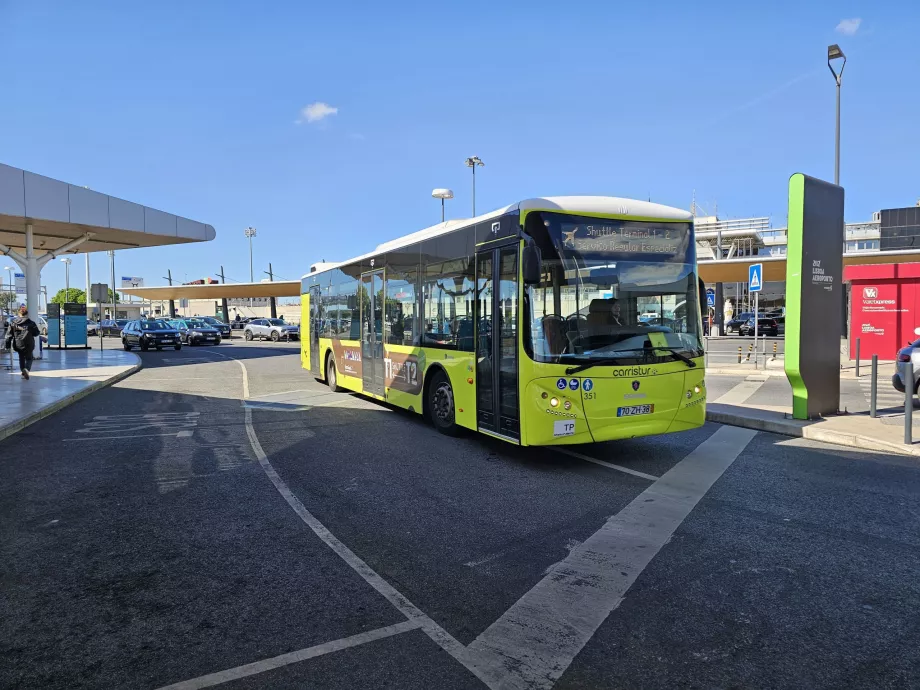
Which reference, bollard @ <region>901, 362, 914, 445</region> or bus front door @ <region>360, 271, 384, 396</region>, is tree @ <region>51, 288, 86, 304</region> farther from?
bollard @ <region>901, 362, 914, 445</region>

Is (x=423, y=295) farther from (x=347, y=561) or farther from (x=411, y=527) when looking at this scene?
(x=347, y=561)

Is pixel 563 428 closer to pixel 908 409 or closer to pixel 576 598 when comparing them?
pixel 576 598

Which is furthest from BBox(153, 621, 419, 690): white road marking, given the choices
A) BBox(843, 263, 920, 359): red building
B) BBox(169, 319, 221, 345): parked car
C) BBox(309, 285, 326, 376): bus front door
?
BBox(169, 319, 221, 345): parked car

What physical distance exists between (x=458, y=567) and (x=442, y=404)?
15.4 feet

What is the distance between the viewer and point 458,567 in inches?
169

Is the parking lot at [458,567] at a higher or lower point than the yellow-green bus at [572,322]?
lower

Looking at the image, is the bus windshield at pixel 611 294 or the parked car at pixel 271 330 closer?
the bus windshield at pixel 611 294

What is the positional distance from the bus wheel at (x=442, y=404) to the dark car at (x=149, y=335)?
27.0m

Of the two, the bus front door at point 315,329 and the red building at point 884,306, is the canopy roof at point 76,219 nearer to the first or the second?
the bus front door at point 315,329

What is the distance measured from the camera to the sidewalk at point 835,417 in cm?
830

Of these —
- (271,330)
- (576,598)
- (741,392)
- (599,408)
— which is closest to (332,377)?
(599,408)

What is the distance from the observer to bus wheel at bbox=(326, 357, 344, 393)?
14.3 m

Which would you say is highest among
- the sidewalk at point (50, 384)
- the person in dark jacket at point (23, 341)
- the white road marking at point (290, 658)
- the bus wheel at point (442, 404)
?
the person in dark jacket at point (23, 341)

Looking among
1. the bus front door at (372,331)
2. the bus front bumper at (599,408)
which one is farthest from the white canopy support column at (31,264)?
the bus front bumper at (599,408)
